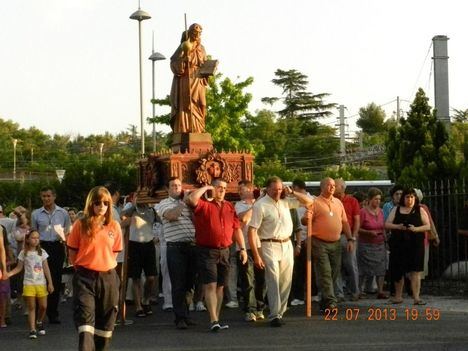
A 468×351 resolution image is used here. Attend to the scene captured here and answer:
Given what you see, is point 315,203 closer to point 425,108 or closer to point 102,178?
point 425,108

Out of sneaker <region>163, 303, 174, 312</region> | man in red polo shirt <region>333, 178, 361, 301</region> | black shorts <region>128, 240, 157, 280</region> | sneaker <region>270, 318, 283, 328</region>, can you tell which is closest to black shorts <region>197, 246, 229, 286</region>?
sneaker <region>270, 318, 283, 328</region>

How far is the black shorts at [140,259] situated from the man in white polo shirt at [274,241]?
2283mm

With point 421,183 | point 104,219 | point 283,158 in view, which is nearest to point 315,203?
point 104,219

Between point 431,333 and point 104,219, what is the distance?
151 inches

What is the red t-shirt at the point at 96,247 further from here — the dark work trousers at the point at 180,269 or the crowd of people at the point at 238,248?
the dark work trousers at the point at 180,269

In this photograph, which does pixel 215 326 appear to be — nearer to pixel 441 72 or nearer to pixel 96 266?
pixel 96 266

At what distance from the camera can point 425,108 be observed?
2223 cm

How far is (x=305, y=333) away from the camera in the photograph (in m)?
11.6

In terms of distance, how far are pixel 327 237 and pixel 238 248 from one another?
133cm

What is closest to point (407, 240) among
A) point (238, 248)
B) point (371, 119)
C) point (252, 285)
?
point (252, 285)

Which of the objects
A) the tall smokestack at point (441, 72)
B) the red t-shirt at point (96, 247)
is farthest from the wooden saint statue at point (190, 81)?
the tall smokestack at point (441, 72)

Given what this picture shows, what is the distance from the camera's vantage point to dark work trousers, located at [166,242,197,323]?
41.3ft

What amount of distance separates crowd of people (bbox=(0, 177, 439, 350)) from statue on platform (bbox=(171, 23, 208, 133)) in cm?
275

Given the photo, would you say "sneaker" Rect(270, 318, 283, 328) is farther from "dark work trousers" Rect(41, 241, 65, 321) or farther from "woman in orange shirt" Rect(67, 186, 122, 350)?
"woman in orange shirt" Rect(67, 186, 122, 350)
